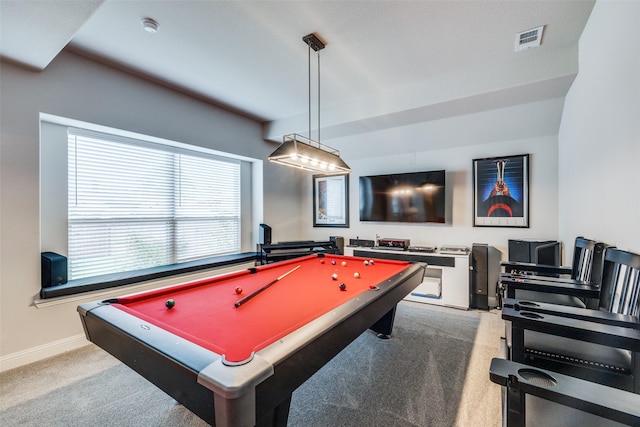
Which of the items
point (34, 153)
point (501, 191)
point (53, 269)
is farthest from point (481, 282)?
point (34, 153)

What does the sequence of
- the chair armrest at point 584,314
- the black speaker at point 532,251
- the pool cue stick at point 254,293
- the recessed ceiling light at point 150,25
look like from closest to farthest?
the chair armrest at point 584,314 < the pool cue stick at point 254,293 < the recessed ceiling light at point 150,25 < the black speaker at point 532,251

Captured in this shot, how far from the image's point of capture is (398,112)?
3.31 metres

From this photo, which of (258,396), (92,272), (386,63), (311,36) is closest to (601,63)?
(386,63)

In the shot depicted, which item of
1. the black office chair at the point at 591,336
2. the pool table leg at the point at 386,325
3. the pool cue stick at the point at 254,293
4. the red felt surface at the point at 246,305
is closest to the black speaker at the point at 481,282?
the pool table leg at the point at 386,325

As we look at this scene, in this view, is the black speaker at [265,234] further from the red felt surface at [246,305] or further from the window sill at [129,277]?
the red felt surface at [246,305]

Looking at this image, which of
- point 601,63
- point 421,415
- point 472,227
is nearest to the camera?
point 421,415

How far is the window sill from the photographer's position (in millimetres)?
2594

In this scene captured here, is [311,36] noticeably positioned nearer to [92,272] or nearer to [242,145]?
[242,145]

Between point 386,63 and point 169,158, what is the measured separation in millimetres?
2966

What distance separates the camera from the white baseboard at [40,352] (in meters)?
2.36

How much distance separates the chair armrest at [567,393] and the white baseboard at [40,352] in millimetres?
3532

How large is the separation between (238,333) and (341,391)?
1148 mm

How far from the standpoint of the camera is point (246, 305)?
1.70 meters

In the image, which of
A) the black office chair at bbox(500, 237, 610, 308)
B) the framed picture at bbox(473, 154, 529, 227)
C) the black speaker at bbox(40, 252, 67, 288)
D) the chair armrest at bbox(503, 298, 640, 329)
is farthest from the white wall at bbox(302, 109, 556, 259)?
the black speaker at bbox(40, 252, 67, 288)
